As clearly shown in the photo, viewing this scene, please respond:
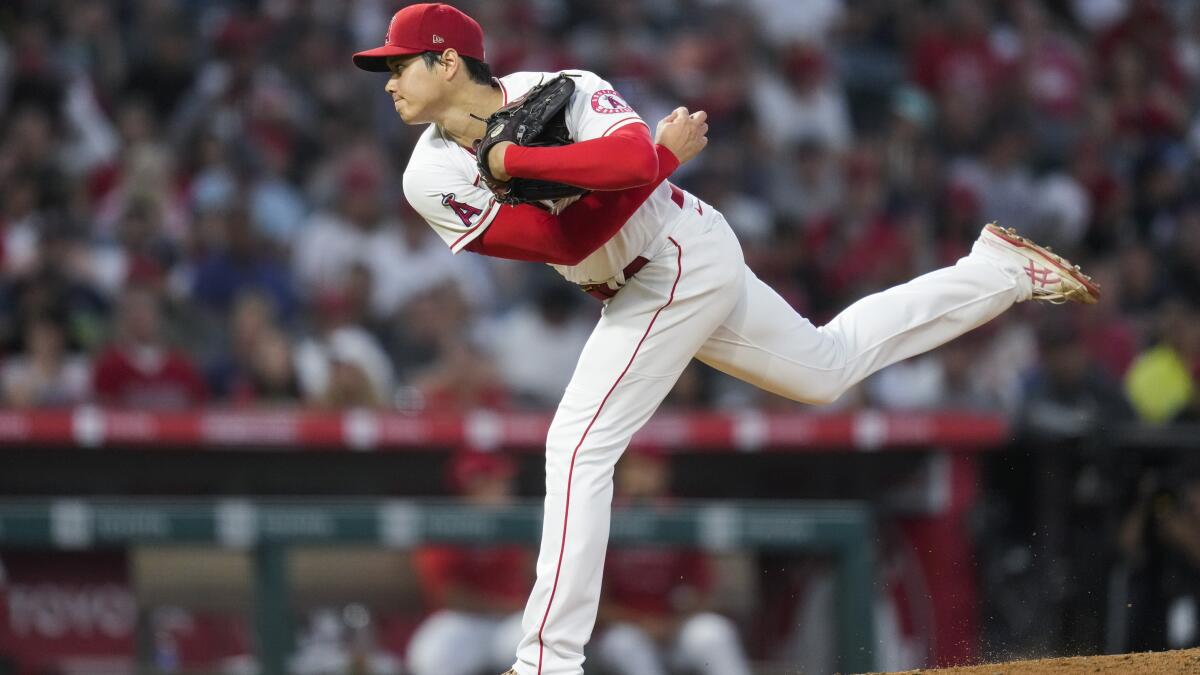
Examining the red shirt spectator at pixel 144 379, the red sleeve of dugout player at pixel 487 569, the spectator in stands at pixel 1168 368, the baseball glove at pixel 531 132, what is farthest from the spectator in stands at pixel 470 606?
the spectator in stands at pixel 1168 368

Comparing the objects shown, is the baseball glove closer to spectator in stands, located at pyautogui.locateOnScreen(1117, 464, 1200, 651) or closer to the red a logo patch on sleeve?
the red a logo patch on sleeve

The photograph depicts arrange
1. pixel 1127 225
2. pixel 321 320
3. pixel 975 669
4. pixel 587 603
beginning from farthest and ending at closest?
pixel 1127 225 → pixel 321 320 → pixel 975 669 → pixel 587 603

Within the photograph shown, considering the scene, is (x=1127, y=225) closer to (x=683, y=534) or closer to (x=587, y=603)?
(x=683, y=534)

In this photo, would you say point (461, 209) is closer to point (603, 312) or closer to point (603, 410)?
point (603, 312)

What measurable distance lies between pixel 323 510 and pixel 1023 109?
628 centimetres

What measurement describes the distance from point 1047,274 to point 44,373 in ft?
14.2

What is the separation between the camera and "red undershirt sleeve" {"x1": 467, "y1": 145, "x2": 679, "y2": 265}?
3736 millimetres

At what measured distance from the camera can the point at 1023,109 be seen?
34.5ft

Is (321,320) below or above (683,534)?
above

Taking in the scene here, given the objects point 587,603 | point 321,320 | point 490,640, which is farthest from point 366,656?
point 587,603

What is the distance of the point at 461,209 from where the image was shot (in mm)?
3826

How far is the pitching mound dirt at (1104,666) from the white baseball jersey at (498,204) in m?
1.50

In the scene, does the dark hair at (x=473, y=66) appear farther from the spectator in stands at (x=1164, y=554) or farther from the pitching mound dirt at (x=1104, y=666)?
the spectator in stands at (x=1164, y=554)

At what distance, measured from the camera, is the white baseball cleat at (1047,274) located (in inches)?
174
